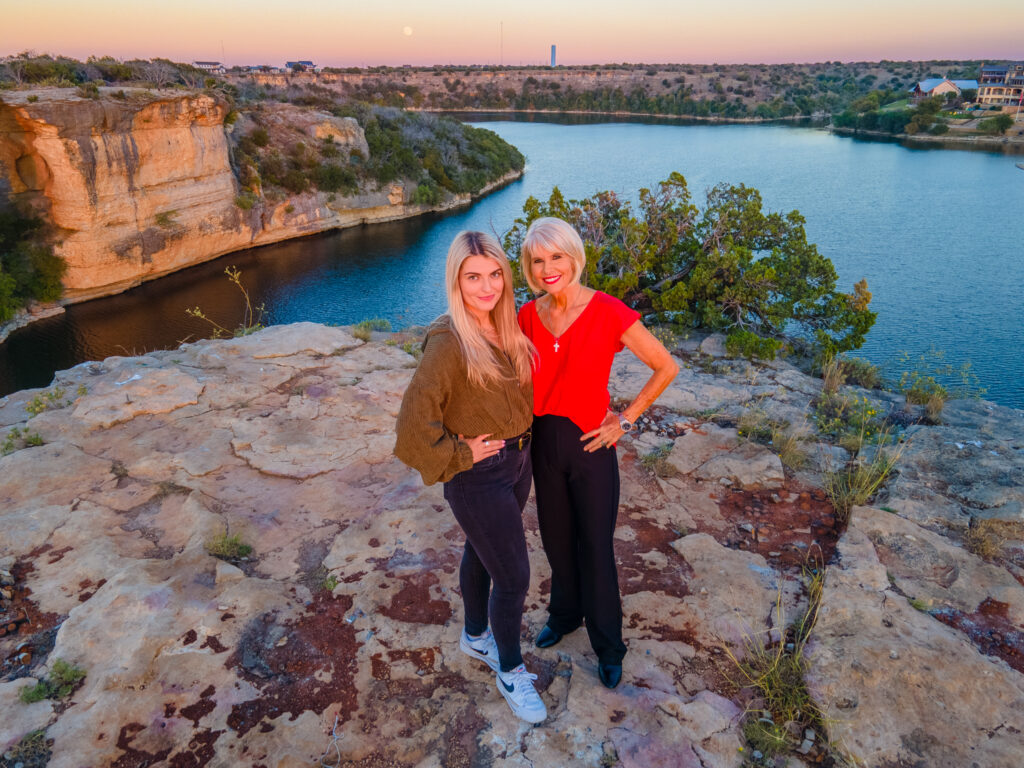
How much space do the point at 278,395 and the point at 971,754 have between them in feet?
15.8

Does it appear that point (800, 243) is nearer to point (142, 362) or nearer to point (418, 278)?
point (142, 362)

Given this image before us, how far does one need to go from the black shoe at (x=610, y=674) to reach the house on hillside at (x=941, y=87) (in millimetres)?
71774

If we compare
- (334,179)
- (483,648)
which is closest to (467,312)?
(483,648)

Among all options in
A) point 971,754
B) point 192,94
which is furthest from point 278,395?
point 192,94

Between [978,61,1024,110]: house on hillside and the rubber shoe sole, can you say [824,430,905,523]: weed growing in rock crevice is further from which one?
[978,61,1024,110]: house on hillside

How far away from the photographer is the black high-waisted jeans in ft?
6.73

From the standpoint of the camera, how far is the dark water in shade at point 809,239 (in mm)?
14148

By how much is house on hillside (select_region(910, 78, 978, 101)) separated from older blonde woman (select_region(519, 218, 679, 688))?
234ft

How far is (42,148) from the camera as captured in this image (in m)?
17.9

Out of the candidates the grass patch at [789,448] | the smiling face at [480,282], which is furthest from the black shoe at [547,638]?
the grass patch at [789,448]

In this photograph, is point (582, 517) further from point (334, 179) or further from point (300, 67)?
point (300, 67)

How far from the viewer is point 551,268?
2160 millimetres

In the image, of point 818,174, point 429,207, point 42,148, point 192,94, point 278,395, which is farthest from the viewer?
point 429,207

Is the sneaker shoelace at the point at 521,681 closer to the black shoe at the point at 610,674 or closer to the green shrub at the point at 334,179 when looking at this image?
the black shoe at the point at 610,674
